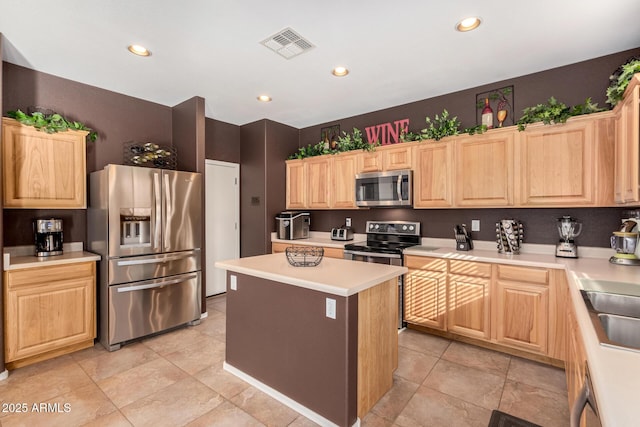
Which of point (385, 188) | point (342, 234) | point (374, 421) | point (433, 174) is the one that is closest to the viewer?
point (374, 421)

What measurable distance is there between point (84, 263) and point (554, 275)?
14.3ft

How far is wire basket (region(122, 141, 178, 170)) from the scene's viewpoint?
11.6 feet

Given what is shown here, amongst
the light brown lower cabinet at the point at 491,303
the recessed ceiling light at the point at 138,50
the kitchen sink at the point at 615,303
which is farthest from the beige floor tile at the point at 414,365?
the recessed ceiling light at the point at 138,50

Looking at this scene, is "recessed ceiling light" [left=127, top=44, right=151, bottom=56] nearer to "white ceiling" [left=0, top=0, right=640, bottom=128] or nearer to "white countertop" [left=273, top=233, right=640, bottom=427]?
"white ceiling" [left=0, top=0, right=640, bottom=128]

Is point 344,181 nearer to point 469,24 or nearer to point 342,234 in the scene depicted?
point 342,234

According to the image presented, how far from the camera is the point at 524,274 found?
2.70 m

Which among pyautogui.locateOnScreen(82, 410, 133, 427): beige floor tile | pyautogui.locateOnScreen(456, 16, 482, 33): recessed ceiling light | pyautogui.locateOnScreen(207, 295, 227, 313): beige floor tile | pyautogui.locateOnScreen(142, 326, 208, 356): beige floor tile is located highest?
pyautogui.locateOnScreen(456, 16, 482, 33): recessed ceiling light

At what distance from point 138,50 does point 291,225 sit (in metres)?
2.80

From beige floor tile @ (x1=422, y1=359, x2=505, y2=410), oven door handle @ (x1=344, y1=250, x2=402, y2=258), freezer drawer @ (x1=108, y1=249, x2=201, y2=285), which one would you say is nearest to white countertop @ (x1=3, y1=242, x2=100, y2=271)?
freezer drawer @ (x1=108, y1=249, x2=201, y2=285)

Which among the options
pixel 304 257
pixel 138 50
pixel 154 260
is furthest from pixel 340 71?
pixel 154 260

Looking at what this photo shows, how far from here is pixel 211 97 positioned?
3809mm

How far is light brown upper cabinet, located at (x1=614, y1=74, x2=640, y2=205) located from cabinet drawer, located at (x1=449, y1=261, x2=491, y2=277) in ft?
3.71

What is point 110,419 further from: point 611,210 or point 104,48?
point 611,210

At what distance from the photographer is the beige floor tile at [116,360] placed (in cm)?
258
